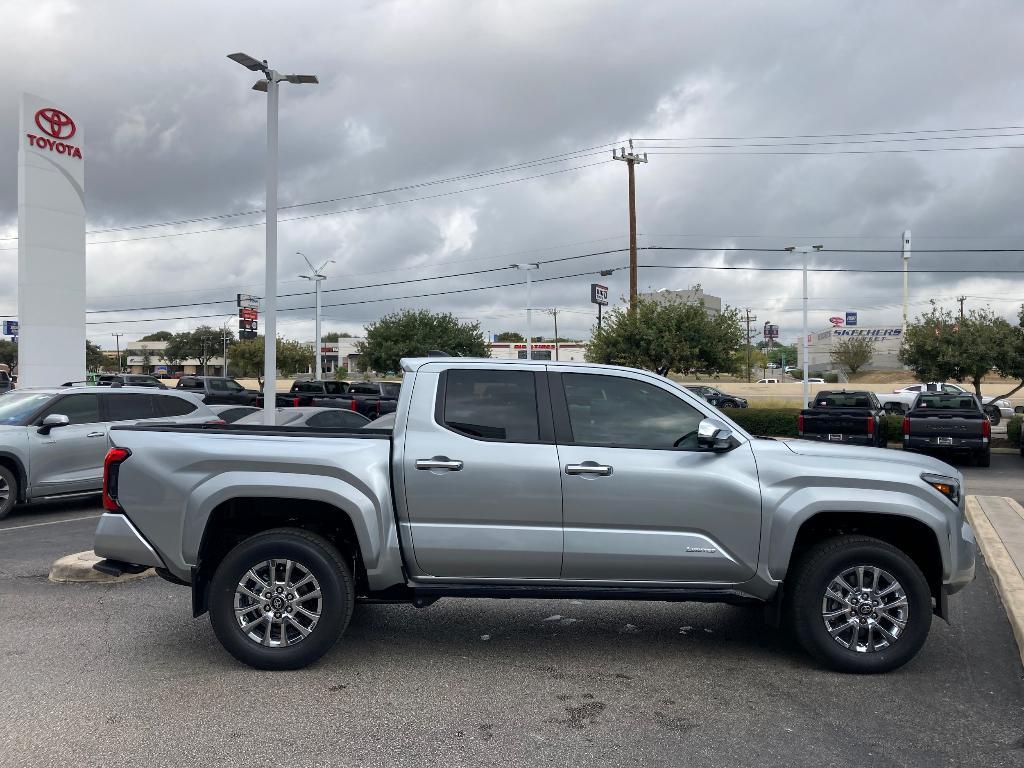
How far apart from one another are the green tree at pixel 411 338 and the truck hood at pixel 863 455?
1958 inches

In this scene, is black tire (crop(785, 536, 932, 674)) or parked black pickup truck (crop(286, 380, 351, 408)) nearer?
black tire (crop(785, 536, 932, 674))

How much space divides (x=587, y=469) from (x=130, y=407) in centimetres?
948

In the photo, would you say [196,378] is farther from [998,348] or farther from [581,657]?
[581,657]

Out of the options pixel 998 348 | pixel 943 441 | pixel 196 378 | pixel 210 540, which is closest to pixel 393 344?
pixel 196 378

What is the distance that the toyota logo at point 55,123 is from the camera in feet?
76.3

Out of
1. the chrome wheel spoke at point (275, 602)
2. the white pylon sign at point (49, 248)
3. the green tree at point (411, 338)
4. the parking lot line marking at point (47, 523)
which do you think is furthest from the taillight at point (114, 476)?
the green tree at point (411, 338)

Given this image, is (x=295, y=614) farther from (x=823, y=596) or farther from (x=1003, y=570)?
(x=1003, y=570)

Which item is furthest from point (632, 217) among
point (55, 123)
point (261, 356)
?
point (261, 356)

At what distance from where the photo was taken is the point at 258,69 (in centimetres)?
1427

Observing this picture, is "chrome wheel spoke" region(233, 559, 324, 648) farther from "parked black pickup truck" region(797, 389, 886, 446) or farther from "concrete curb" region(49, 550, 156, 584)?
"parked black pickup truck" region(797, 389, 886, 446)

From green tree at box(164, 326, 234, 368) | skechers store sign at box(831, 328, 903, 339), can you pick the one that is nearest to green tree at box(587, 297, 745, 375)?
skechers store sign at box(831, 328, 903, 339)

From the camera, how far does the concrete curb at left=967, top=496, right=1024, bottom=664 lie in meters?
6.14

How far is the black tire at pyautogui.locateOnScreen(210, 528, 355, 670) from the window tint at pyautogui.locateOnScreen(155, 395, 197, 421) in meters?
8.33

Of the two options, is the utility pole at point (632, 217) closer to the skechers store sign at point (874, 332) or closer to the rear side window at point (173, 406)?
the rear side window at point (173, 406)
